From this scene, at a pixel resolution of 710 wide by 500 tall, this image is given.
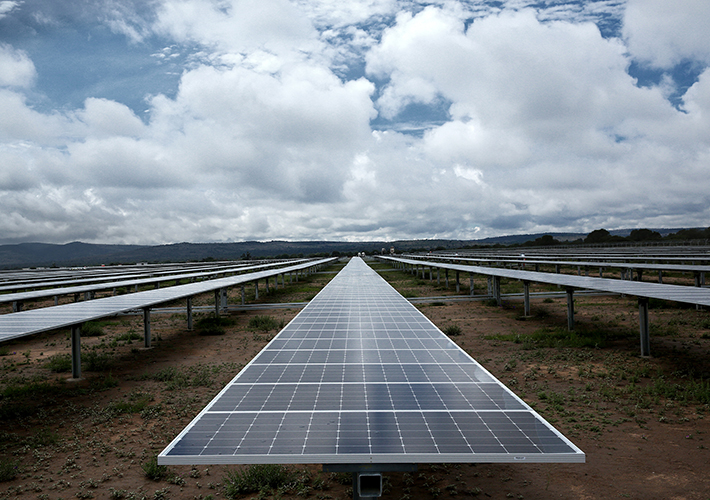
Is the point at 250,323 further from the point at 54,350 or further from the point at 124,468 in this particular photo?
the point at 124,468

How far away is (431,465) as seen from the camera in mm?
6984

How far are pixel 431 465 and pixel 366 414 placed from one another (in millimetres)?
2465

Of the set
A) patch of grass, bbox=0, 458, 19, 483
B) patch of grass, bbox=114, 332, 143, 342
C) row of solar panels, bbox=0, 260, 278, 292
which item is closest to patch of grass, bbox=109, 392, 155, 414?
patch of grass, bbox=0, 458, 19, 483

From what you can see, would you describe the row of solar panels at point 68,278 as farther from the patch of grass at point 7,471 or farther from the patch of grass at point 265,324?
the patch of grass at point 7,471

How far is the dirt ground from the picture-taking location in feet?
20.6

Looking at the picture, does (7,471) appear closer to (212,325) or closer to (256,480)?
(256,480)

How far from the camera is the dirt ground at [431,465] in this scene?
6289 millimetres

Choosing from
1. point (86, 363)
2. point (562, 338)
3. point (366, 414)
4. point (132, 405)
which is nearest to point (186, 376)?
point (132, 405)

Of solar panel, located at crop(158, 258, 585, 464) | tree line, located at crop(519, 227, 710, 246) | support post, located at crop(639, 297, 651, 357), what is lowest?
support post, located at crop(639, 297, 651, 357)

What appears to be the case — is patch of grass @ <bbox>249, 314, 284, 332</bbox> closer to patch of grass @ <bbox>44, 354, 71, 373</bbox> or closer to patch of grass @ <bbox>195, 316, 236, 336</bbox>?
patch of grass @ <bbox>195, 316, 236, 336</bbox>

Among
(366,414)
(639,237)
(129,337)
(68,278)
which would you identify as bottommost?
(129,337)

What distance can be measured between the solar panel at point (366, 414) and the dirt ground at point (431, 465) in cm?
150

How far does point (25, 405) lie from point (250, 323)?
1031 centimetres

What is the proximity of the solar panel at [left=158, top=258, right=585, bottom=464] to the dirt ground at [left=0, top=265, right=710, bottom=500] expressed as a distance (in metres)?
1.50
